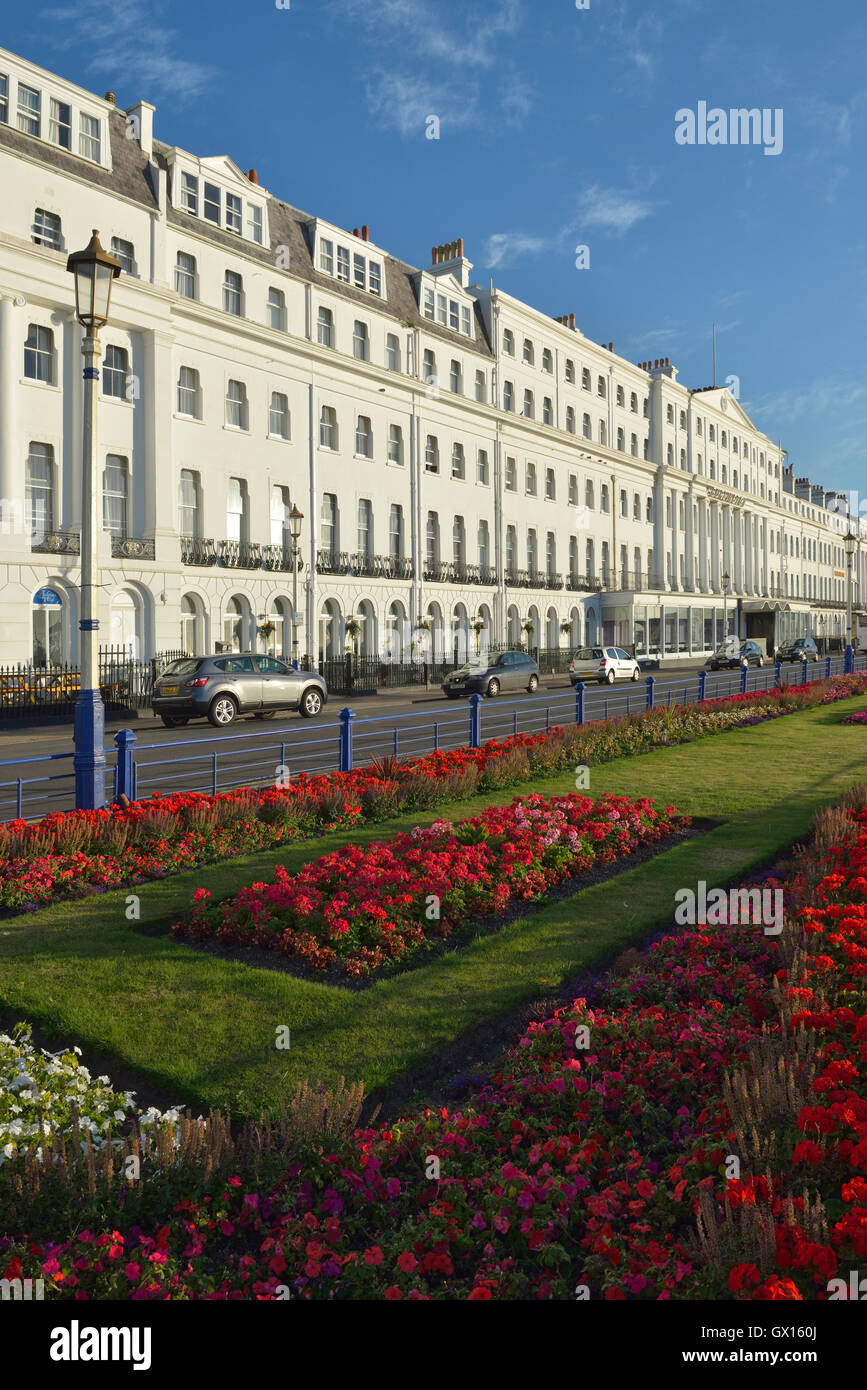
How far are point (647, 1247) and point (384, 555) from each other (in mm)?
40251

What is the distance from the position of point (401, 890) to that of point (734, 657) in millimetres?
44686

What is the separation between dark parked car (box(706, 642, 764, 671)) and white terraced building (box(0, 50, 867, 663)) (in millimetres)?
6118

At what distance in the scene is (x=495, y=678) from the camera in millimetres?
33625

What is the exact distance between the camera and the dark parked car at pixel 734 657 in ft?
156

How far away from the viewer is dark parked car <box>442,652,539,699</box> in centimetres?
3256

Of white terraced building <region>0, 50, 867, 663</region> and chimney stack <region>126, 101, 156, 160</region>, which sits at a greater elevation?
chimney stack <region>126, 101, 156, 160</region>

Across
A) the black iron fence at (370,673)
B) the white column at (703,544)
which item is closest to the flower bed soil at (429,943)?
the black iron fence at (370,673)

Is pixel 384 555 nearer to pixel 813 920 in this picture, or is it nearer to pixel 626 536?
pixel 626 536

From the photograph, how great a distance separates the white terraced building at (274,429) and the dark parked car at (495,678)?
7353mm

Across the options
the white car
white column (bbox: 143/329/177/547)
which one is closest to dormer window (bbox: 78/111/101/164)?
white column (bbox: 143/329/177/547)

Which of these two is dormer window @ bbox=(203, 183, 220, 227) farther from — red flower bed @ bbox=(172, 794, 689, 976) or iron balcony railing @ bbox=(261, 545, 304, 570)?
red flower bed @ bbox=(172, 794, 689, 976)

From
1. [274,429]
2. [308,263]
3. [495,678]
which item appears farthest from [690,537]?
[495,678]
